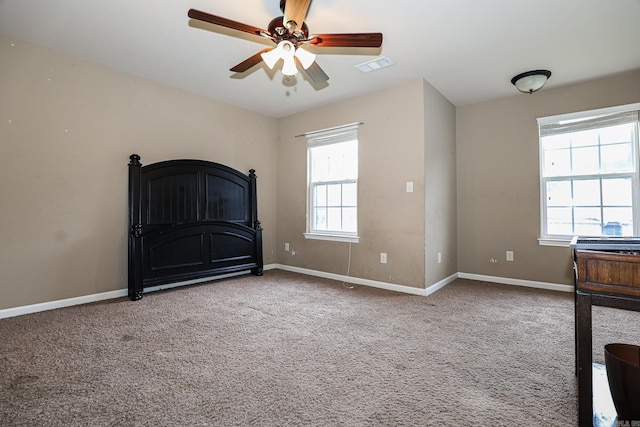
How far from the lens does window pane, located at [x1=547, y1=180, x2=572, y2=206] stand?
3643 millimetres

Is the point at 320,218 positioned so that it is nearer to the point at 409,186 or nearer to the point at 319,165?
the point at 319,165

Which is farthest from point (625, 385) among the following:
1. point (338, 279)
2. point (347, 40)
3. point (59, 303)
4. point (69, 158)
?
point (69, 158)

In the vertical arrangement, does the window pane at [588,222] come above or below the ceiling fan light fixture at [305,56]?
below

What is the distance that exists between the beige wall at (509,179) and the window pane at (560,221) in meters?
0.13

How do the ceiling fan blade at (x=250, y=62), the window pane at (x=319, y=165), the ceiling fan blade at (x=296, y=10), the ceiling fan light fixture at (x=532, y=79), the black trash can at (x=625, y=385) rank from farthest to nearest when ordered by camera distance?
1. the window pane at (x=319, y=165)
2. the ceiling fan light fixture at (x=532, y=79)
3. the ceiling fan blade at (x=250, y=62)
4. the ceiling fan blade at (x=296, y=10)
5. the black trash can at (x=625, y=385)

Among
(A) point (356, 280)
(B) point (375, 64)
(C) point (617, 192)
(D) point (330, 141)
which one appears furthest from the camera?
(D) point (330, 141)

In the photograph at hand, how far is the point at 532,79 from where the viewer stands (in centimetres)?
327

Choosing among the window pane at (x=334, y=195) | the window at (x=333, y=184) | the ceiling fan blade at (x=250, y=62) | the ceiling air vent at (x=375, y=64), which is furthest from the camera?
the window pane at (x=334, y=195)

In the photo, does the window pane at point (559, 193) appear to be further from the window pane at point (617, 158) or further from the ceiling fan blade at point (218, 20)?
the ceiling fan blade at point (218, 20)

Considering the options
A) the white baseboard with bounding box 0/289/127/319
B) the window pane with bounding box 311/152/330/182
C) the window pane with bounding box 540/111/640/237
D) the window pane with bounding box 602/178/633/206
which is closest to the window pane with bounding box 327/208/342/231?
the window pane with bounding box 311/152/330/182

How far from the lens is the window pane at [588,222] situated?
347 centimetres

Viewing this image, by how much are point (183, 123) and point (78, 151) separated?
1.17 metres

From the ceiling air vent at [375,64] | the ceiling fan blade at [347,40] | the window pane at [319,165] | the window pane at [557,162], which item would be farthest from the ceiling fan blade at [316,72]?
the window pane at [557,162]

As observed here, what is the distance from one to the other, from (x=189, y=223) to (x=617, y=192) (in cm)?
476
